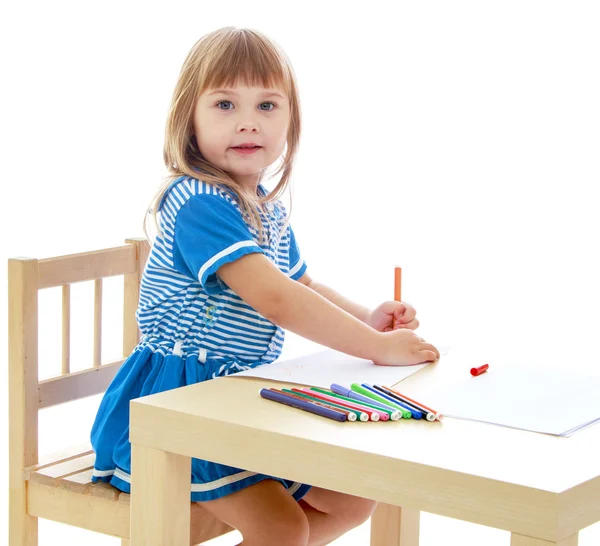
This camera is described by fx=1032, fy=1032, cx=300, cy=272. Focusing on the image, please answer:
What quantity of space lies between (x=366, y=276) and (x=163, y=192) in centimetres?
122

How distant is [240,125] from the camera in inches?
56.6

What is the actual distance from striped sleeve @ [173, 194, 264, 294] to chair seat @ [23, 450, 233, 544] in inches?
12.0

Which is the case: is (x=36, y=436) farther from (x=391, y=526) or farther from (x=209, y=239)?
(x=391, y=526)

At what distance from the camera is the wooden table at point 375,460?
2.95 feet

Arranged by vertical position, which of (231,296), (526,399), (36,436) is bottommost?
(36,436)

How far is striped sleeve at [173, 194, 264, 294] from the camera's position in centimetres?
132

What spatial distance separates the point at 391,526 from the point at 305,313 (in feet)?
1.34

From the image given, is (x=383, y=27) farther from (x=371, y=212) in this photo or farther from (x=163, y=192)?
(x=163, y=192)

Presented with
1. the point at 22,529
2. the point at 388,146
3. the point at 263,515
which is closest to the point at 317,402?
the point at 263,515

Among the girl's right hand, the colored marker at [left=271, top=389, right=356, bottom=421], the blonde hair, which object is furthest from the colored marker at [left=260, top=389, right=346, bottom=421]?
the blonde hair

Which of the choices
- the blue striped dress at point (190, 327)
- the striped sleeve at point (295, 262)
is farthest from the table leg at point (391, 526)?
the striped sleeve at point (295, 262)

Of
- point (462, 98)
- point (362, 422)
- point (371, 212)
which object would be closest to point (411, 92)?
point (462, 98)

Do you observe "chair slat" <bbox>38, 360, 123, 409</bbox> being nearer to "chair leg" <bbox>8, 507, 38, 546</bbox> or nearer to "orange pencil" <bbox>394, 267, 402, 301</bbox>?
"chair leg" <bbox>8, 507, 38, 546</bbox>

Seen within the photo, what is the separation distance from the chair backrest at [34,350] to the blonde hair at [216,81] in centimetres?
16
